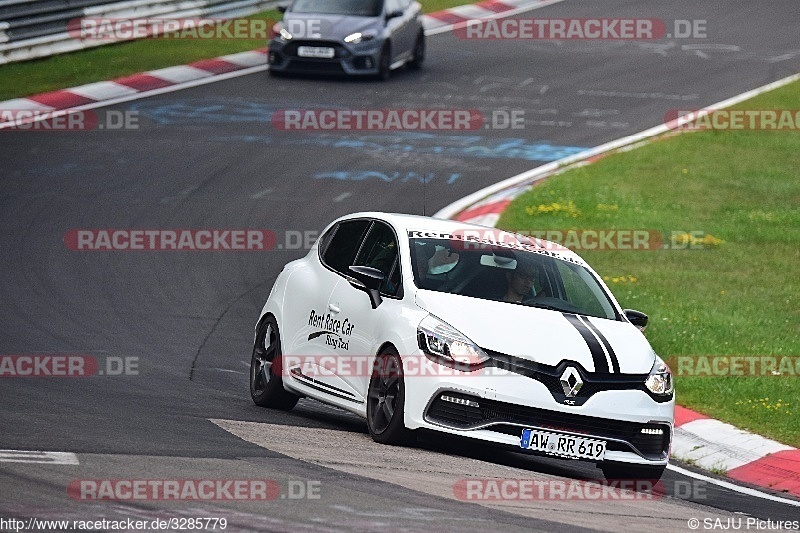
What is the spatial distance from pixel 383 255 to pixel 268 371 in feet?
5.05

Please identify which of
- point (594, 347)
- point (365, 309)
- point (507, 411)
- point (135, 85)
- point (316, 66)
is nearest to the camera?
point (507, 411)

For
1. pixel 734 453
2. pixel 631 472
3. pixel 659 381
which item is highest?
pixel 659 381

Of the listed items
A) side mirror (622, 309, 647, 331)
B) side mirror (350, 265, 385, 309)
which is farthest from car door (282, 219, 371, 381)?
side mirror (622, 309, 647, 331)

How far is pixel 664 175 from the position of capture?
2286 cm

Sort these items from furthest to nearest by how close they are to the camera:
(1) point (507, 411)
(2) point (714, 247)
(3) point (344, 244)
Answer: (2) point (714, 247)
(3) point (344, 244)
(1) point (507, 411)

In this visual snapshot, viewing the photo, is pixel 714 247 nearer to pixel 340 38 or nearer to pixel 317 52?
pixel 340 38

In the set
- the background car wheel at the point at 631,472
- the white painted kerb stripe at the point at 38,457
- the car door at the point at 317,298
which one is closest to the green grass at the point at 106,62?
the car door at the point at 317,298

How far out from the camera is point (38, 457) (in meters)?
8.56

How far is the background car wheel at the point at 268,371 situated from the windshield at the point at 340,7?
16308 millimetres

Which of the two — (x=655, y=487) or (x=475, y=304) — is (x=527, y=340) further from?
(x=655, y=487)

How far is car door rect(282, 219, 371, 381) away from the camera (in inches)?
454

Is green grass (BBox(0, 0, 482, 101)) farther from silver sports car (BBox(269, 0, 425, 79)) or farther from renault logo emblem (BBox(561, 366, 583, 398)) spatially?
renault logo emblem (BBox(561, 366, 583, 398))

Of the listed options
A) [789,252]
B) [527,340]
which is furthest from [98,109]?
[527,340]

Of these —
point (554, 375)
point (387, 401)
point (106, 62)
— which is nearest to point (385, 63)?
point (106, 62)
